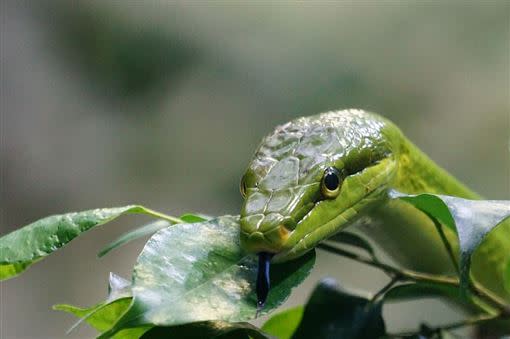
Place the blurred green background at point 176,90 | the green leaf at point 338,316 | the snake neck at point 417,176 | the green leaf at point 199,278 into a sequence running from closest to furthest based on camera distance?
the green leaf at point 199,278 < the green leaf at point 338,316 < the snake neck at point 417,176 < the blurred green background at point 176,90

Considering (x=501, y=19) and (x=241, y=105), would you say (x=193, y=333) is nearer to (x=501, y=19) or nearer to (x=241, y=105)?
(x=241, y=105)

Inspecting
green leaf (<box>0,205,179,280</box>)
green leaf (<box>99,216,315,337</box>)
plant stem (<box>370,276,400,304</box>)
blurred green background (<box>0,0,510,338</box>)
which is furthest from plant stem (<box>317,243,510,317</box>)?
blurred green background (<box>0,0,510,338</box>)

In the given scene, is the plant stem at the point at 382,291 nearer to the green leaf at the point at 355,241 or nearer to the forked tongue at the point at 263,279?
the green leaf at the point at 355,241

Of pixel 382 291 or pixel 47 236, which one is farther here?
pixel 382 291

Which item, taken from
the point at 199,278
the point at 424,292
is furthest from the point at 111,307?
the point at 424,292

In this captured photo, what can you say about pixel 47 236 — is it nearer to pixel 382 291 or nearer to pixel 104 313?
pixel 104 313

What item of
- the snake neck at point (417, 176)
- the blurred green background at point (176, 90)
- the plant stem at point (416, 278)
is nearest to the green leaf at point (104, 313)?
the plant stem at point (416, 278)

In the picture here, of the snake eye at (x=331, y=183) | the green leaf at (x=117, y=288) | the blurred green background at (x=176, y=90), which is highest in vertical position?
the green leaf at (x=117, y=288)
